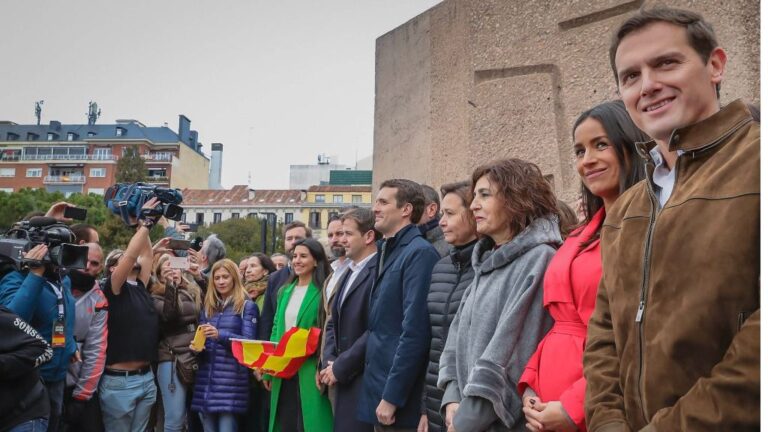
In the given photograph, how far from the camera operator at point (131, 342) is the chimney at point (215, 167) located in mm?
61373

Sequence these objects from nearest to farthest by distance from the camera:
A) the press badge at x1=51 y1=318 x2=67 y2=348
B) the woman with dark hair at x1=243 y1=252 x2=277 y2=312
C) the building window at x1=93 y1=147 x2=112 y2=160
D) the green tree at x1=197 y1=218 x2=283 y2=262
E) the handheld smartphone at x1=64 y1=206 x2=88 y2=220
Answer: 1. the press badge at x1=51 y1=318 x2=67 y2=348
2. the handheld smartphone at x1=64 y1=206 x2=88 y2=220
3. the woman with dark hair at x1=243 y1=252 x2=277 y2=312
4. the green tree at x1=197 y1=218 x2=283 y2=262
5. the building window at x1=93 y1=147 x2=112 y2=160

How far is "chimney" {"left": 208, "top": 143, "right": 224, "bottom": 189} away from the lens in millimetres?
64875

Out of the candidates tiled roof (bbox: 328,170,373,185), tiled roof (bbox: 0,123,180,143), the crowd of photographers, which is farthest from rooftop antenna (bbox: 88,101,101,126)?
the crowd of photographers

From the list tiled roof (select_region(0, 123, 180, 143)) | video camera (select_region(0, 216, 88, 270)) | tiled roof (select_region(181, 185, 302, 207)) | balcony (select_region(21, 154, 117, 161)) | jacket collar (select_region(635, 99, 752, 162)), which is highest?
tiled roof (select_region(0, 123, 180, 143))

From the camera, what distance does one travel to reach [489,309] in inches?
98.1

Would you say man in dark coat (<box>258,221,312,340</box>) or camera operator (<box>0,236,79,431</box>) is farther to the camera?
man in dark coat (<box>258,221,312,340</box>)

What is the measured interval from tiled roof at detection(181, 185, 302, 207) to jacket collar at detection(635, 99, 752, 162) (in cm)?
6207

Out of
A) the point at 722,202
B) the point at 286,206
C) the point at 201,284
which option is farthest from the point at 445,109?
the point at 286,206

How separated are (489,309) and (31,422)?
2.31m

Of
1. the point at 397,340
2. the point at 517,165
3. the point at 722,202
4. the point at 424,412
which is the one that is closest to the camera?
the point at 722,202

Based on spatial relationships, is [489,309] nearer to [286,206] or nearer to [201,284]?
[201,284]

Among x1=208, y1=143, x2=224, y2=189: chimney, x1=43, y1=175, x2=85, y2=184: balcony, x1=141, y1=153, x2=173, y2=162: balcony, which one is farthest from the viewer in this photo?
x1=208, y1=143, x2=224, y2=189: chimney

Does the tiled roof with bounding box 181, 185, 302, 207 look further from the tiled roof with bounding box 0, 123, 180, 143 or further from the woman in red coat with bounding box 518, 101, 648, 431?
the woman in red coat with bounding box 518, 101, 648, 431

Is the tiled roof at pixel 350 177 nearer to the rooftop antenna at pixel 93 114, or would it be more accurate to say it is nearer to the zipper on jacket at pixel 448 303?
the rooftop antenna at pixel 93 114
